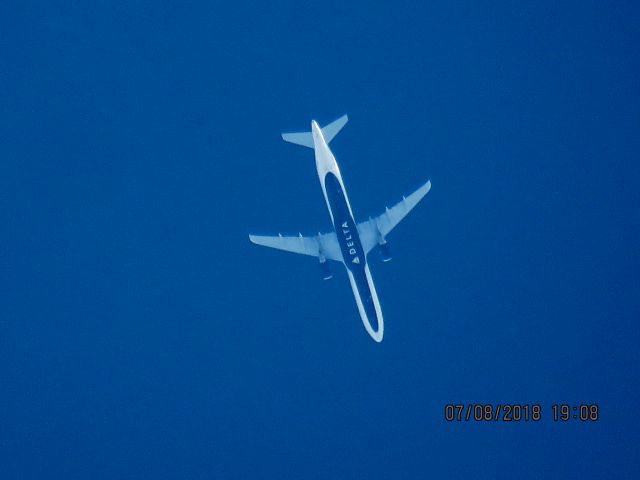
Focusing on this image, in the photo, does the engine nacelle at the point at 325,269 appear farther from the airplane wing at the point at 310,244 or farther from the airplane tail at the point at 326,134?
the airplane tail at the point at 326,134

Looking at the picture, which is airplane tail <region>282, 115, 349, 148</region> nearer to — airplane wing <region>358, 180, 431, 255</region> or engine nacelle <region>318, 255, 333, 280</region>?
airplane wing <region>358, 180, 431, 255</region>

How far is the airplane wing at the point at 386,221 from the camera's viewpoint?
5706cm

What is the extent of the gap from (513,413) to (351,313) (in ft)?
67.0

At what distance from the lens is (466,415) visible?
222 ft

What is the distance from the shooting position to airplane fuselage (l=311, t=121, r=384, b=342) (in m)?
53.8

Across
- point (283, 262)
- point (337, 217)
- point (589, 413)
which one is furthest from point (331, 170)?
point (589, 413)

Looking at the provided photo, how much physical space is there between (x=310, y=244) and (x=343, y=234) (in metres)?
4.53

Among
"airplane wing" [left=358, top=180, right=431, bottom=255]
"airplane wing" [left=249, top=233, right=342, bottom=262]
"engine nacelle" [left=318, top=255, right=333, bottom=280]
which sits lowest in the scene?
"engine nacelle" [left=318, top=255, right=333, bottom=280]

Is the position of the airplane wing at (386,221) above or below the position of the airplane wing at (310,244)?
above

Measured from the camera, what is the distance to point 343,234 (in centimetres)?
5519

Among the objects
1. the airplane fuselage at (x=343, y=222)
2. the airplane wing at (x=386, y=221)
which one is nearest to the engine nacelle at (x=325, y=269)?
the airplane fuselage at (x=343, y=222)

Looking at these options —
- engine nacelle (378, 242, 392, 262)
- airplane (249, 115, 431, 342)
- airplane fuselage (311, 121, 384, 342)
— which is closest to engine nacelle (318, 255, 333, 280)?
airplane (249, 115, 431, 342)

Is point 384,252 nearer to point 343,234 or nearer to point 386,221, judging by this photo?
point 386,221

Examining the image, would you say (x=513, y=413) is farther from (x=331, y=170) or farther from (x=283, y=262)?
(x=331, y=170)
